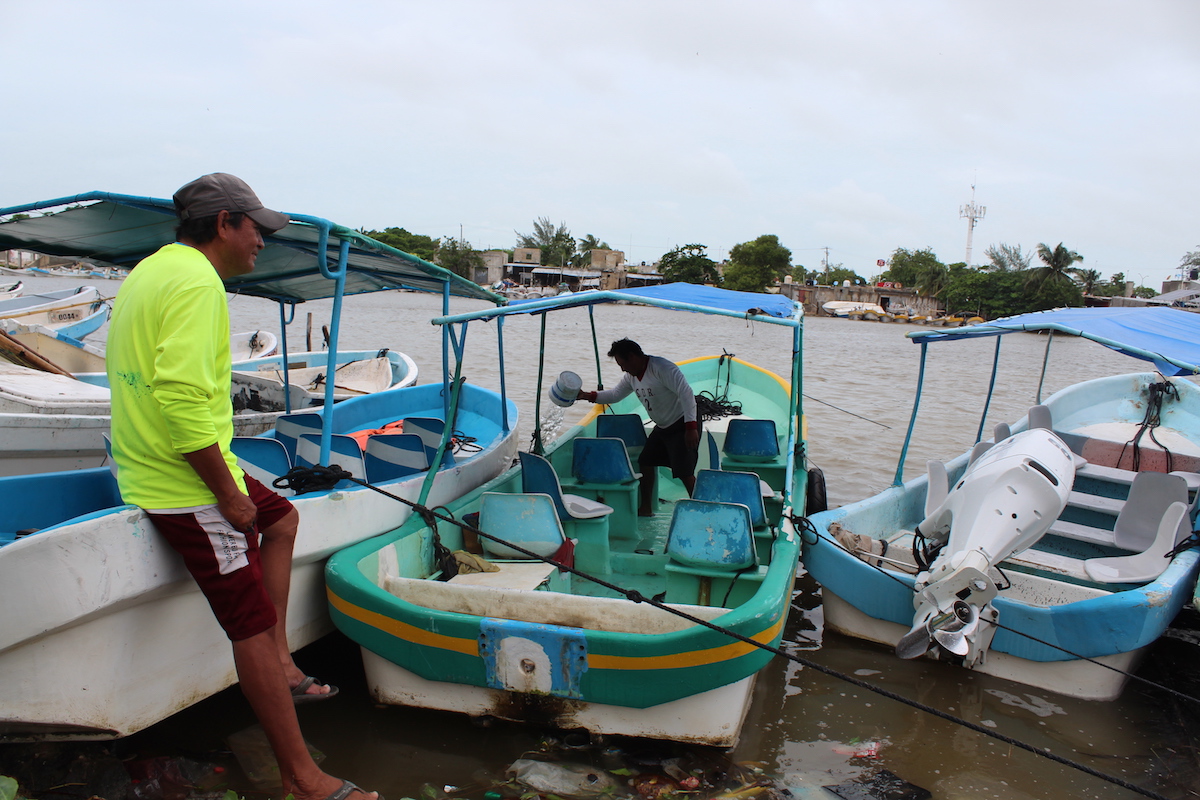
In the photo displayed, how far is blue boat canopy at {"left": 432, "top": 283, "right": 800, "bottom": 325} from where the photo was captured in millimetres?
4109

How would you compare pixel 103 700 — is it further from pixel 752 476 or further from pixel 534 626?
pixel 752 476

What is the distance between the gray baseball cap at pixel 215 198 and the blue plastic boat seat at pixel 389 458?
8.12ft

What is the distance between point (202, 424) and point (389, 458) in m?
2.63

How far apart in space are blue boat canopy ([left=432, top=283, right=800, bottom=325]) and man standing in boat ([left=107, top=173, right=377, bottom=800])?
1.77 meters

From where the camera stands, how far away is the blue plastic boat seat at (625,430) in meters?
6.57

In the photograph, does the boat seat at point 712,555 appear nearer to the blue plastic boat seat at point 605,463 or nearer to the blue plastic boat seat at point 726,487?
the blue plastic boat seat at point 726,487

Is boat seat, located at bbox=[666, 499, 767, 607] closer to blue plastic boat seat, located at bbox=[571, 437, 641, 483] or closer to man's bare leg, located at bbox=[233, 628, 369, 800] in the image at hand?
blue plastic boat seat, located at bbox=[571, 437, 641, 483]

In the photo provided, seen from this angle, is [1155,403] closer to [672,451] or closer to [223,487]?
[672,451]

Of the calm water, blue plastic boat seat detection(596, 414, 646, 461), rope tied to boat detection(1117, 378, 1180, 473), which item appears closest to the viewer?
the calm water

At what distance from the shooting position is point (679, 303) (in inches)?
163

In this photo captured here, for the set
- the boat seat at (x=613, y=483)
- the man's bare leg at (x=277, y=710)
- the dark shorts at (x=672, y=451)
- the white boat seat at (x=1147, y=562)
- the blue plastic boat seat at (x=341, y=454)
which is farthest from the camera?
the dark shorts at (x=672, y=451)

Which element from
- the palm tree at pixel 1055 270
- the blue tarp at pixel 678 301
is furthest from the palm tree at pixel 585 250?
the blue tarp at pixel 678 301

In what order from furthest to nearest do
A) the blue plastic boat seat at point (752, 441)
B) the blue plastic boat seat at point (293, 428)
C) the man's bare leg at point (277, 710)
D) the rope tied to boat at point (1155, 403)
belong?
1. the rope tied to boat at point (1155, 403)
2. the blue plastic boat seat at point (752, 441)
3. the blue plastic boat seat at point (293, 428)
4. the man's bare leg at point (277, 710)

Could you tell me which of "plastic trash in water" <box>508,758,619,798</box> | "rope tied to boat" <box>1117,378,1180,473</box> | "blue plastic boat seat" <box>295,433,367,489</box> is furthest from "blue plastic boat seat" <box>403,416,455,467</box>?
"rope tied to boat" <box>1117,378,1180,473</box>
